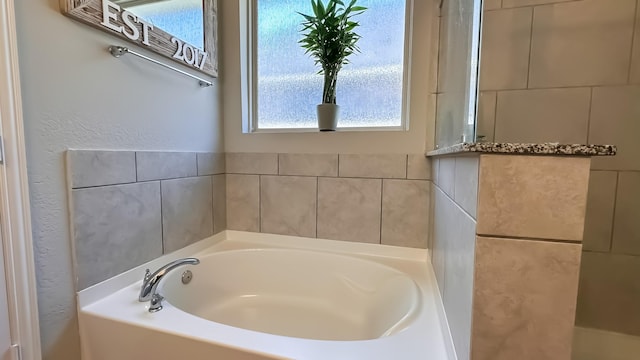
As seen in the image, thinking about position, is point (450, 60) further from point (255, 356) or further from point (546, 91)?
point (255, 356)

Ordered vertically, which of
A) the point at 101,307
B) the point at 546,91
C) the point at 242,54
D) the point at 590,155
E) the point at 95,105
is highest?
the point at 242,54

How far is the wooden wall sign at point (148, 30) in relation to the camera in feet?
3.17

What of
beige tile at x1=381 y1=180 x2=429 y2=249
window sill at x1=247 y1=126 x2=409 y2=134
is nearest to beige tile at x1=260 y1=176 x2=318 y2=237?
window sill at x1=247 y1=126 x2=409 y2=134

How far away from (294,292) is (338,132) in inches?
36.6

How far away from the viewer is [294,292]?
1.61m

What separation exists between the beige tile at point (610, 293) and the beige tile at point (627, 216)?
1.8 inches

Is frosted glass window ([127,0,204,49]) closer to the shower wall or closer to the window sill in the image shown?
the window sill

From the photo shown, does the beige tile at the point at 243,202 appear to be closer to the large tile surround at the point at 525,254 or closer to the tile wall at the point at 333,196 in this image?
the tile wall at the point at 333,196

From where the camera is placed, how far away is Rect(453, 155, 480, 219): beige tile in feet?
1.79

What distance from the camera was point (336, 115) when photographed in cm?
158

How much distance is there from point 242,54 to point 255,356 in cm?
162

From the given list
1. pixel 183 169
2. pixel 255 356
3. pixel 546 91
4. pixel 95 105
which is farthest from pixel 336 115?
pixel 255 356

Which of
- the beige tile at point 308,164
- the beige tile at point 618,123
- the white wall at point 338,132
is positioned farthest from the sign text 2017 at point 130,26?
the beige tile at point 618,123

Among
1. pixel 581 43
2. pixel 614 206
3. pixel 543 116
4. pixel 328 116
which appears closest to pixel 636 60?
pixel 581 43
